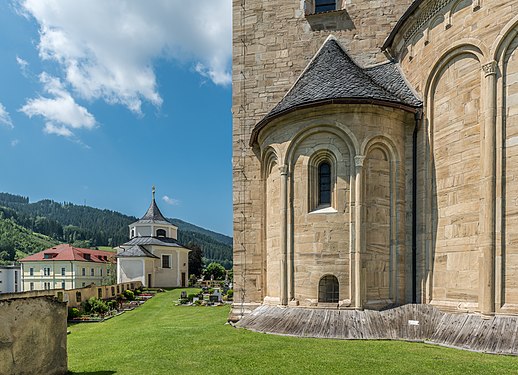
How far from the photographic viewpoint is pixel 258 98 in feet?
52.6

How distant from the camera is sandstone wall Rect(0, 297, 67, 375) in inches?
250

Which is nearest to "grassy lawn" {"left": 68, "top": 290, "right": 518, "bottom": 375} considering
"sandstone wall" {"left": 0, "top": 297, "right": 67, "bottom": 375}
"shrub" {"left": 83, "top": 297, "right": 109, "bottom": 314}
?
"sandstone wall" {"left": 0, "top": 297, "right": 67, "bottom": 375}

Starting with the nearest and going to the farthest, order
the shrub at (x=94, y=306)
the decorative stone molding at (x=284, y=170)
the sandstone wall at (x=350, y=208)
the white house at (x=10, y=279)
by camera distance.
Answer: the sandstone wall at (x=350, y=208)
the decorative stone molding at (x=284, y=170)
the shrub at (x=94, y=306)
the white house at (x=10, y=279)

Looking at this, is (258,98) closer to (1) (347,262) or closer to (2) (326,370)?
(1) (347,262)

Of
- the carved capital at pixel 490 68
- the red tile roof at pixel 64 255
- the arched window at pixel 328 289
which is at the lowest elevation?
the red tile roof at pixel 64 255

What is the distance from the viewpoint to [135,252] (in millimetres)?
49938

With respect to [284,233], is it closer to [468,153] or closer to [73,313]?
[468,153]

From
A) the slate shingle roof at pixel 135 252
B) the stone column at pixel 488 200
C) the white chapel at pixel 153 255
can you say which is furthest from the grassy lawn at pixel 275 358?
the white chapel at pixel 153 255

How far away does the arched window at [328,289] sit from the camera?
12070 millimetres

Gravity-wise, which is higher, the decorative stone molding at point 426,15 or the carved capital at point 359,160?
the decorative stone molding at point 426,15

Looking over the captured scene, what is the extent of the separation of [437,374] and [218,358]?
4.59m

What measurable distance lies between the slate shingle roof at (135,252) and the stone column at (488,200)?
45.5 m

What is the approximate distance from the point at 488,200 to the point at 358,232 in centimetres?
357

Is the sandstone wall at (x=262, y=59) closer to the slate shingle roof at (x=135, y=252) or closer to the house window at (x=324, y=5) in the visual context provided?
the house window at (x=324, y=5)
